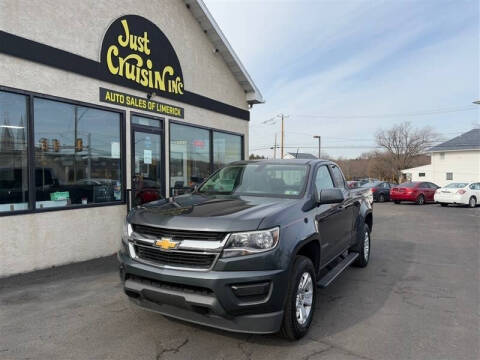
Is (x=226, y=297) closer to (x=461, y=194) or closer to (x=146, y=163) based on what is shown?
(x=146, y=163)

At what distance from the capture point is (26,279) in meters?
5.39

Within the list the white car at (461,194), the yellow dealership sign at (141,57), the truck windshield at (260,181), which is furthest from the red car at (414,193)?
the truck windshield at (260,181)

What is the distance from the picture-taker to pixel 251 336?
3.59 metres

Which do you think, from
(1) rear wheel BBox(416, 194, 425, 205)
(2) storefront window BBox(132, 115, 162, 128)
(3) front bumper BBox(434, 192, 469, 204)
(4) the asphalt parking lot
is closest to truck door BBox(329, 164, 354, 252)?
(4) the asphalt parking lot

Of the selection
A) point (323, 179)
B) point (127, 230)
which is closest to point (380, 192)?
point (323, 179)

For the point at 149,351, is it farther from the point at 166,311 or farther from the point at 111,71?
the point at 111,71

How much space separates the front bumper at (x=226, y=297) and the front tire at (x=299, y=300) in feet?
0.56

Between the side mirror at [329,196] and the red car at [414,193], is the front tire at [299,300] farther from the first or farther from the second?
the red car at [414,193]

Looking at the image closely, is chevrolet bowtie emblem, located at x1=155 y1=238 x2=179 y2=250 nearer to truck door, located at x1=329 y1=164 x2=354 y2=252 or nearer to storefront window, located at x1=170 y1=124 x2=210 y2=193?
truck door, located at x1=329 y1=164 x2=354 y2=252

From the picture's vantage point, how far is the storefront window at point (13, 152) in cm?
546

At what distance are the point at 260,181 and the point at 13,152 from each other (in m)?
3.95

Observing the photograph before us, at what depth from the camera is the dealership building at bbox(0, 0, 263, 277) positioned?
5.59 m

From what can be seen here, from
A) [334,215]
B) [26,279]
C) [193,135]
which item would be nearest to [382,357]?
[334,215]

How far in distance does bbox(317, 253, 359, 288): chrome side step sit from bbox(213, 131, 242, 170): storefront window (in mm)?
5750
